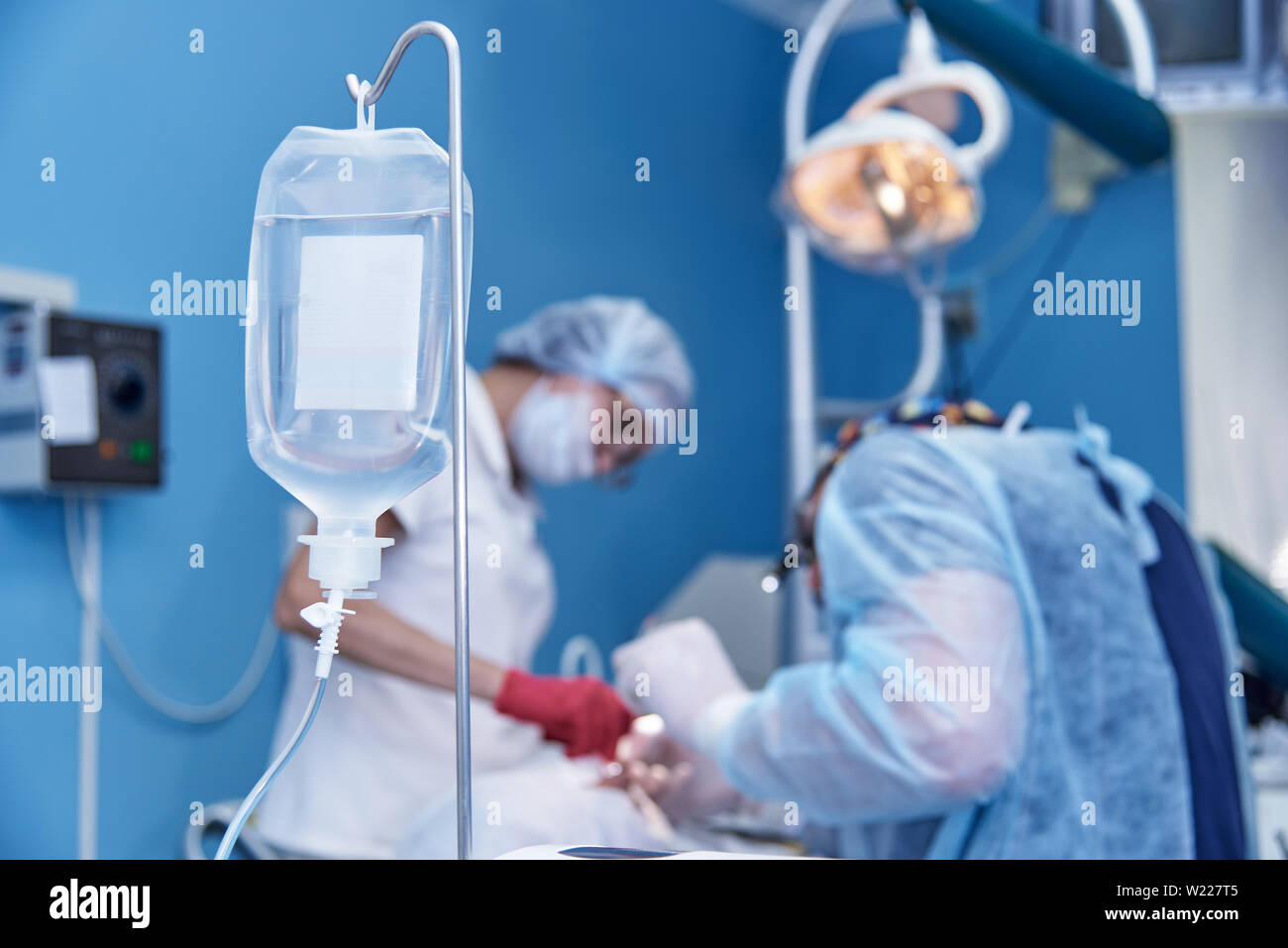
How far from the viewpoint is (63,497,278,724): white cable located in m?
1.50

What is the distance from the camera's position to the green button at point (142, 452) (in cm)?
152

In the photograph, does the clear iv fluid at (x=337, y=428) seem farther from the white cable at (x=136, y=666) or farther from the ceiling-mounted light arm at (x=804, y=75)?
the ceiling-mounted light arm at (x=804, y=75)

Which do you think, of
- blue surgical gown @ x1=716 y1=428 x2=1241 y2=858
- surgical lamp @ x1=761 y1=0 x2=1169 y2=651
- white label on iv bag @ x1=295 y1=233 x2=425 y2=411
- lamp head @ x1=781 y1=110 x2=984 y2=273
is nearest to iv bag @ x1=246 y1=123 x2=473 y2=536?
white label on iv bag @ x1=295 y1=233 x2=425 y2=411

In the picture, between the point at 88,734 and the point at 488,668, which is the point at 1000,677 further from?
the point at 88,734

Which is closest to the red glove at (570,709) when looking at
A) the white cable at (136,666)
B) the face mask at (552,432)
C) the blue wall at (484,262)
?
the face mask at (552,432)

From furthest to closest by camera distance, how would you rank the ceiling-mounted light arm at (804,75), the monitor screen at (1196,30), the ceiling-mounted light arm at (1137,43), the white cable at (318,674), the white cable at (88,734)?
the ceiling-mounted light arm at (804,75), the white cable at (88,734), the monitor screen at (1196,30), the ceiling-mounted light arm at (1137,43), the white cable at (318,674)

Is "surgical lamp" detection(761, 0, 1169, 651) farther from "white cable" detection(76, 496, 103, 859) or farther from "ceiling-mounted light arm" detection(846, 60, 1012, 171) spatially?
"white cable" detection(76, 496, 103, 859)

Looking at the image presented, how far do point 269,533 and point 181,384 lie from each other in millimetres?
272

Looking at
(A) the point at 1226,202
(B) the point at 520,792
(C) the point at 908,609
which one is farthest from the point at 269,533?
(A) the point at 1226,202

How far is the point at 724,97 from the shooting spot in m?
2.78

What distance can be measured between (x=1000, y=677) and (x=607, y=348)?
80 centimetres

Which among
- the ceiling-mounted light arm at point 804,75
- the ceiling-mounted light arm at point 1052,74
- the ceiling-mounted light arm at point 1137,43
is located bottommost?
the ceiling-mounted light arm at point 1052,74

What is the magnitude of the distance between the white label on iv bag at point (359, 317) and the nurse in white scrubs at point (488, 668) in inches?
24.0

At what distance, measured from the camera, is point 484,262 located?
1.58 metres
